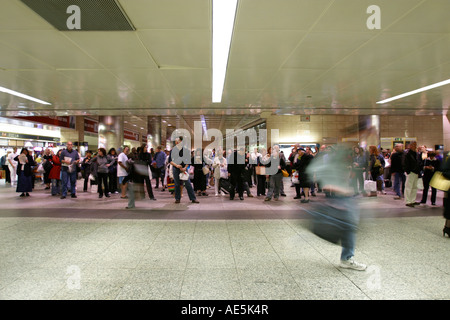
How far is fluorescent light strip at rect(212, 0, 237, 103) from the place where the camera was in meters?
3.93

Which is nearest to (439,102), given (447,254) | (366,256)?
(447,254)

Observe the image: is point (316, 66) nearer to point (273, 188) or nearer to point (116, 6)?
point (273, 188)

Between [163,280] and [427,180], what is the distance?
824cm

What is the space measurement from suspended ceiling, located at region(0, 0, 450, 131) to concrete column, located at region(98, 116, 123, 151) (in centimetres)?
481

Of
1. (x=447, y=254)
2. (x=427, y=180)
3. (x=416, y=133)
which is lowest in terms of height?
(x=447, y=254)

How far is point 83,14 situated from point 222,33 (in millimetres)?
2255


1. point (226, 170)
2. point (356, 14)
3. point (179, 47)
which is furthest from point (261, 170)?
point (356, 14)

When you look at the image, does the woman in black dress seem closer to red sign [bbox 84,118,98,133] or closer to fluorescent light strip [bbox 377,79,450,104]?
fluorescent light strip [bbox 377,79,450,104]

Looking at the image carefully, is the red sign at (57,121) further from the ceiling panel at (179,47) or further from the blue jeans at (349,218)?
the blue jeans at (349,218)

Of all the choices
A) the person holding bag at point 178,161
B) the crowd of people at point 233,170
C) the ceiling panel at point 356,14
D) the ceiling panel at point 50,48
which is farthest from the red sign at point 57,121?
the ceiling panel at point 356,14

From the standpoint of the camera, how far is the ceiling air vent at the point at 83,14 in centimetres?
377

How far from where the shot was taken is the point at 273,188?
8797 millimetres

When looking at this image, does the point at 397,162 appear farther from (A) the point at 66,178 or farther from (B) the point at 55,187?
(B) the point at 55,187

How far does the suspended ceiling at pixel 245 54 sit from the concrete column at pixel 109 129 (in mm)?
4811
